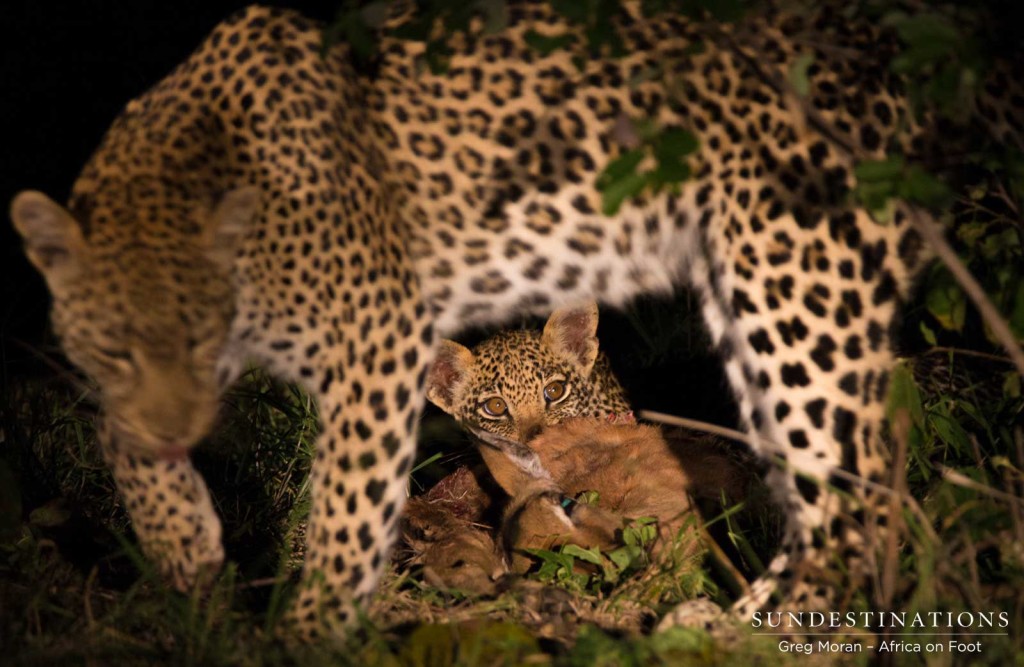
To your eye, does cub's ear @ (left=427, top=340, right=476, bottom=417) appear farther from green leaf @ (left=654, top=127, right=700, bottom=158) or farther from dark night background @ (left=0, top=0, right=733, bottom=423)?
green leaf @ (left=654, top=127, right=700, bottom=158)

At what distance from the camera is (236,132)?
452cm

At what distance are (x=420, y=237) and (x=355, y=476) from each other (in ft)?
3.17

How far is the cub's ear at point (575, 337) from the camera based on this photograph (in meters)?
7.31

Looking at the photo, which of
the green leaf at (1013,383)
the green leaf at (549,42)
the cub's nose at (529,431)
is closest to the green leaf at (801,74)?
the green leaf at (549,42)

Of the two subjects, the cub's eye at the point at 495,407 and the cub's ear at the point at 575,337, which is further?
the cub's ear at the point at 575,337

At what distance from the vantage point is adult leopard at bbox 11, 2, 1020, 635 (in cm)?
427

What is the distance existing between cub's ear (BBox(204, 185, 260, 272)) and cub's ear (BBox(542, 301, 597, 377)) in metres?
3.22

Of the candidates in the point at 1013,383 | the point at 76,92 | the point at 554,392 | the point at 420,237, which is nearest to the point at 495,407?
the point at 554,392

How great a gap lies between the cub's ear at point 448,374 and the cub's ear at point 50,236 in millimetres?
3236

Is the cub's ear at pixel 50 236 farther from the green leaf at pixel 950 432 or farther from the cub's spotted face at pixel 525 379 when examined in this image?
the green leaf at pixel 950 432

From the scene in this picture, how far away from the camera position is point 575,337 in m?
7.39

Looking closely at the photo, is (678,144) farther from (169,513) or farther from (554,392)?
(554,392)

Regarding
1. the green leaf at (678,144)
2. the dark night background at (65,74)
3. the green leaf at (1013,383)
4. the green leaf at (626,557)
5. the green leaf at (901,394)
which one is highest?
the green leaf at (678,144)

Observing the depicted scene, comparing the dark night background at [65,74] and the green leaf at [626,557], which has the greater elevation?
the dark night background at [65,74]
